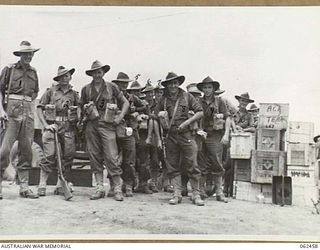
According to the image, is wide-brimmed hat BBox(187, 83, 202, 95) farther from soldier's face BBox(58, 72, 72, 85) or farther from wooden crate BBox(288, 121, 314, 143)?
soldier's face BBox(58, 72, 72, 85)

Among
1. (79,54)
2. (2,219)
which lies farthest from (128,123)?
(2,219)

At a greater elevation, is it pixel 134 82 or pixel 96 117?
pixel 134 82

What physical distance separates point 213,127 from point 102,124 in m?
1.15

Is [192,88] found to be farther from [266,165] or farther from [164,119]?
[266,165]

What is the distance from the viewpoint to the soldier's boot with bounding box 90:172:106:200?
212 inches

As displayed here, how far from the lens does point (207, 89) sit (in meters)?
5.48

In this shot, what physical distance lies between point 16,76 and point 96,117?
93 cm

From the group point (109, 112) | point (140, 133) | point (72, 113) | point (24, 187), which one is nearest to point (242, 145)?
point (140, 133)

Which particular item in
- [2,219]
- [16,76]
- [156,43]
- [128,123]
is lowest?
[2,219]

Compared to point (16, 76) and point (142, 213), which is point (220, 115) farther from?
point (16, 76)

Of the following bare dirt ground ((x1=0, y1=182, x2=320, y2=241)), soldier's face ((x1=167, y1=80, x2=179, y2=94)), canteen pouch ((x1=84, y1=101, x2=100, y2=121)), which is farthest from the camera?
soldier's face ((x1=167, y1=80, x2=179, y2=94))

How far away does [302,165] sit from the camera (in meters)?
5.50

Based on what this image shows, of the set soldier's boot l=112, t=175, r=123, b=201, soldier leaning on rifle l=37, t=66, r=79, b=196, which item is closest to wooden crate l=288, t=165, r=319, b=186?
soldier's boot l=112, t=175, r=123, b=201

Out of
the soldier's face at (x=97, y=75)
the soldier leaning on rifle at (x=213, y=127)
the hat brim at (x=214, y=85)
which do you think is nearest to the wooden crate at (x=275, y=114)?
the soldier leaning on rifle at (x=213, y=127)
